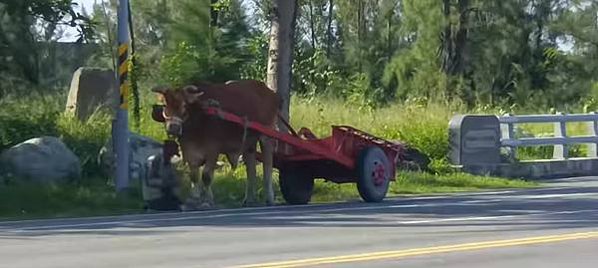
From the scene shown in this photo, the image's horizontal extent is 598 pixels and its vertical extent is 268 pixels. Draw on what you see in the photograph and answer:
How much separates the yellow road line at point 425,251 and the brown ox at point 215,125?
643 cm

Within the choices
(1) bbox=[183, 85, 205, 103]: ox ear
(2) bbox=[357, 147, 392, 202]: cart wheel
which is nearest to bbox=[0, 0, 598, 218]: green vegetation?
(2) bbox=[357, 147, 392, 202]: cart wheel

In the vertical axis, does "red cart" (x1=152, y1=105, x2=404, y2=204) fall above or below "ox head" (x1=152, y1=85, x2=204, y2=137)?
below

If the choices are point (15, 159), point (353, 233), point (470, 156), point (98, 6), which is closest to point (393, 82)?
point (98, 6)

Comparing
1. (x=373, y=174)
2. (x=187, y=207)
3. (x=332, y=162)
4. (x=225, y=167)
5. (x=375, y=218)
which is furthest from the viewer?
(x=225, y=167)

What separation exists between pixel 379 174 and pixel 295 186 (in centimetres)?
136

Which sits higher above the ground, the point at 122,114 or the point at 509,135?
the point at 122,114

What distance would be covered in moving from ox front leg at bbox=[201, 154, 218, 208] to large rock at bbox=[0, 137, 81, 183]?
11.0 feet

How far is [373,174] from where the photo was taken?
851 inches

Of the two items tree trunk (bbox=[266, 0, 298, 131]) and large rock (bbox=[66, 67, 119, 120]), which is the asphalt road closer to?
tree trunk (bbox=[266, 0, 298, 131])

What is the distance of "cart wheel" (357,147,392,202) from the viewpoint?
21516 millimetres

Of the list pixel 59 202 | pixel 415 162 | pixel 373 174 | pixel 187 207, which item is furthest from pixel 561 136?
pixel 59 202

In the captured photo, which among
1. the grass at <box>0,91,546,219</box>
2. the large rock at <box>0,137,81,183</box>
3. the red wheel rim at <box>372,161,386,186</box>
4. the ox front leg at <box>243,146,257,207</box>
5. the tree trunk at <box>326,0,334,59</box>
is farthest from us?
the tree trunk at <box>326,0,334,59</box>

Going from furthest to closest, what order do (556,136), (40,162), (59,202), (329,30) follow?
(329,30)
(556,136)
(40,162)
(59,202)

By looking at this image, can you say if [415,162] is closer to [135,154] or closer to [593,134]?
[593,134]
